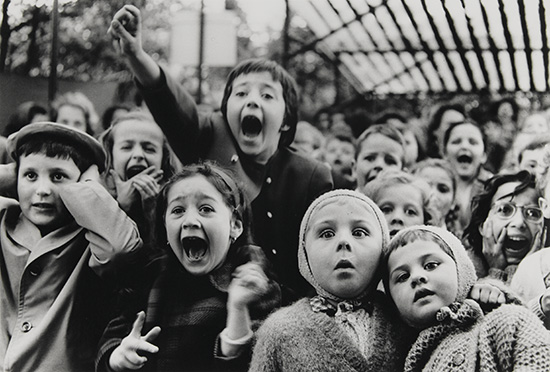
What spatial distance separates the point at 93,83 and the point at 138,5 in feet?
1.10

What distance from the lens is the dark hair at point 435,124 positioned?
108 inches

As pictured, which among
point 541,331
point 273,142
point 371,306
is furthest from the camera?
point 273,142

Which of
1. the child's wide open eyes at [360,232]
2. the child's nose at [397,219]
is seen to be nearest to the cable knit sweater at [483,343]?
the child's wide open eyes at [360,232]

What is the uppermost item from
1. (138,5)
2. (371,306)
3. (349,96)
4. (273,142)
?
(138,5)

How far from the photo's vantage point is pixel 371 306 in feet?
6.93

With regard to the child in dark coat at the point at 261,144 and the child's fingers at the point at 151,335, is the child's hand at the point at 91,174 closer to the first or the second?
the child in dark coat at the point at 261,144

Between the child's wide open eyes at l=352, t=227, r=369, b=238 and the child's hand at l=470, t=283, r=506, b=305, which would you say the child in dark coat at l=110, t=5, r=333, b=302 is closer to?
the child's wide open eyes at l=352, t=227, r=369, b=238

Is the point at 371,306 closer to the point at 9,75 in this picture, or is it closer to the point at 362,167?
the point at 362,167

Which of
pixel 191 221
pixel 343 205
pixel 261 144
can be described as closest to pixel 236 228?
pixel 191 221

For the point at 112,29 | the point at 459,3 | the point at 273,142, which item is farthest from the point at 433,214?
the point at 112,29

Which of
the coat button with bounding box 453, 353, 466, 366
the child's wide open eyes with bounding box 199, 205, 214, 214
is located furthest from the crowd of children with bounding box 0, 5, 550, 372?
the coat button with bounding box 453, 353, 466, 366

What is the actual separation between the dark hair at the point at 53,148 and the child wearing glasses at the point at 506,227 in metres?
1.37

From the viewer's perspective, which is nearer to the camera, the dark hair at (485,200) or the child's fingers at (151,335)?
the child's fingers at (151,335)

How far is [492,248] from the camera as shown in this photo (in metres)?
2.48
